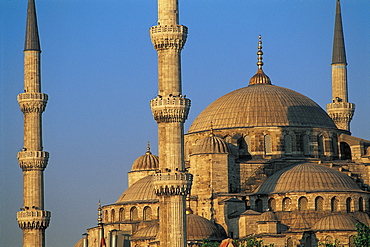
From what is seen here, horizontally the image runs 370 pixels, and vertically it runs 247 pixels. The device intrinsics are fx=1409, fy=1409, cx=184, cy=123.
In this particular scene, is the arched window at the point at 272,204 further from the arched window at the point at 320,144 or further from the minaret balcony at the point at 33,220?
the minaret balcony at the point at 33,220

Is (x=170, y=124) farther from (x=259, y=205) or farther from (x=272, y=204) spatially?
(x=259, y=205)

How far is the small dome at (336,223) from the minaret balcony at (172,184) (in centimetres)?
1047

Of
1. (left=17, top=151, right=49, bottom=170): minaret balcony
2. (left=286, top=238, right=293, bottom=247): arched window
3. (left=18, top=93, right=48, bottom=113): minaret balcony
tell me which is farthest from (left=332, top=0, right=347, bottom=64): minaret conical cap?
(left=17, top=151, right=49, bottom=170): minaret balcony

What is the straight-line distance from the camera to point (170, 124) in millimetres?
58906

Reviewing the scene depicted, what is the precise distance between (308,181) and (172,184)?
524 inches

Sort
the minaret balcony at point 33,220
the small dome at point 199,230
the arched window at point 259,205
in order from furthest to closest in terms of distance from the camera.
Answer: the arched window at point 259,205, the small dome at point 199,230, the minaret balcony at point 33,220

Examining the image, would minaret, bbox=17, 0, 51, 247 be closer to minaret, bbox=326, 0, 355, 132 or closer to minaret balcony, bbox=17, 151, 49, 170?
minaret balcony, bbox=17, 151, 49, 170

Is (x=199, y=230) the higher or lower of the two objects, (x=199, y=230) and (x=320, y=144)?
the lower

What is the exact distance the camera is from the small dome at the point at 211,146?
229 ft

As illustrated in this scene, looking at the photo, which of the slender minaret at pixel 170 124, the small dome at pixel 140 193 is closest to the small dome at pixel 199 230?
the small dome at pixel 140 193

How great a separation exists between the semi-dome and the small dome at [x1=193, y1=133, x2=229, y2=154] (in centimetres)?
287

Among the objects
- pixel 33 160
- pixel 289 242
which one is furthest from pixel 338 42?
pixel 33 160

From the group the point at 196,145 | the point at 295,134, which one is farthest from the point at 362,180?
the point at 196,145

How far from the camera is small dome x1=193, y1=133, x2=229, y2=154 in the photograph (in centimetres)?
6994
